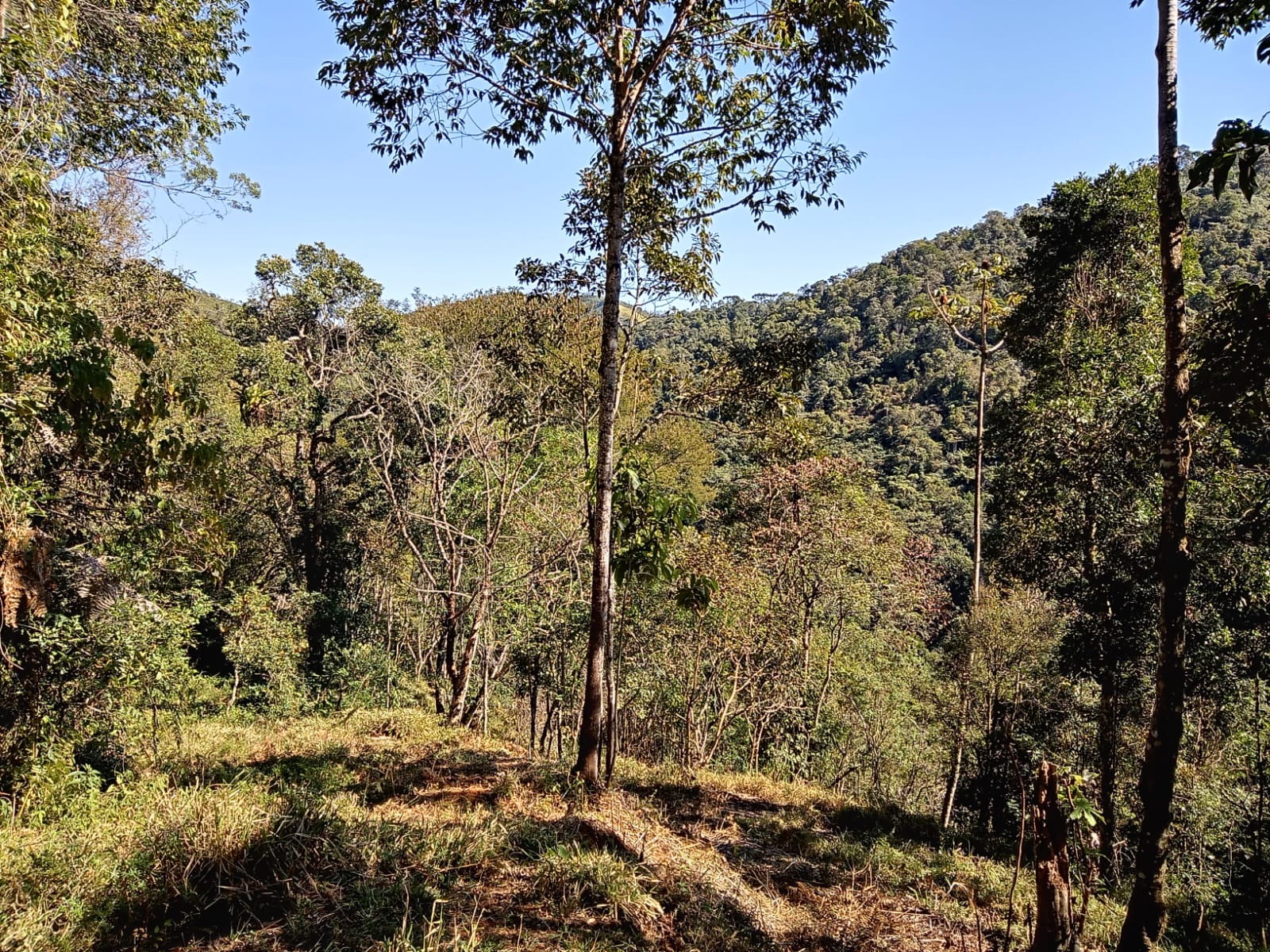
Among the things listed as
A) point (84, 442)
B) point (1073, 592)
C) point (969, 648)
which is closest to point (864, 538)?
point (969, 648)

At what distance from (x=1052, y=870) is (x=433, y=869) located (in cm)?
357

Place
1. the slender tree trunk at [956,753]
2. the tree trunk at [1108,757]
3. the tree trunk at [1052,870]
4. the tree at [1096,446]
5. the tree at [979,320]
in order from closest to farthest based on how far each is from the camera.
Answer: the tree trunk at [1052,870] → the tree at [1096,446] → the tree trunk at [1108,757] → the slender tree trunk at [956,753] → the tree at [979,320]

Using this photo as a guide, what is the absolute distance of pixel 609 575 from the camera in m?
6.03

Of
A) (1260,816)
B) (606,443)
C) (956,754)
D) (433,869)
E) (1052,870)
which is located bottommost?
(956,754)

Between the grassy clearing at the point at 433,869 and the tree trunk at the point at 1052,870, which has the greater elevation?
the tree trunk at the point at 1052,870

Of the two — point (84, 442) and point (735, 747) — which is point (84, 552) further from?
point (735, 747)

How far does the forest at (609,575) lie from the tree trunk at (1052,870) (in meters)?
0.03

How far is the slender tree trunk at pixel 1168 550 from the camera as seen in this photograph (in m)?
4.34

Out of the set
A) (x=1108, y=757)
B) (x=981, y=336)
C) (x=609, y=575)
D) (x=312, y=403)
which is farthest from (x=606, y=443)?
(x=312, y=403)

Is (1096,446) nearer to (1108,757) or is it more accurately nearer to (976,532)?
(976,532)

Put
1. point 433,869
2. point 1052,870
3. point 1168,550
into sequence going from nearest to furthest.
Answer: point 1052,870 < point 433,869 < point 1168,550

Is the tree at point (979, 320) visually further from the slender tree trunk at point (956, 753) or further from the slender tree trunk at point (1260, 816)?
the slender tree trunk at point (1260, 816)

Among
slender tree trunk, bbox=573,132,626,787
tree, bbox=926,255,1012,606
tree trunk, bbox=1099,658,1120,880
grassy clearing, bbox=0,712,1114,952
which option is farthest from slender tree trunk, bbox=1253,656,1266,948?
slender tree trunk, bbox=573,132,626,787

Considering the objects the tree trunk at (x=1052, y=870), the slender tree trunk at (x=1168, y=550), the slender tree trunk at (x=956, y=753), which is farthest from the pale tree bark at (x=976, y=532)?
→ the tree trunk at (x=1052, y=870)
